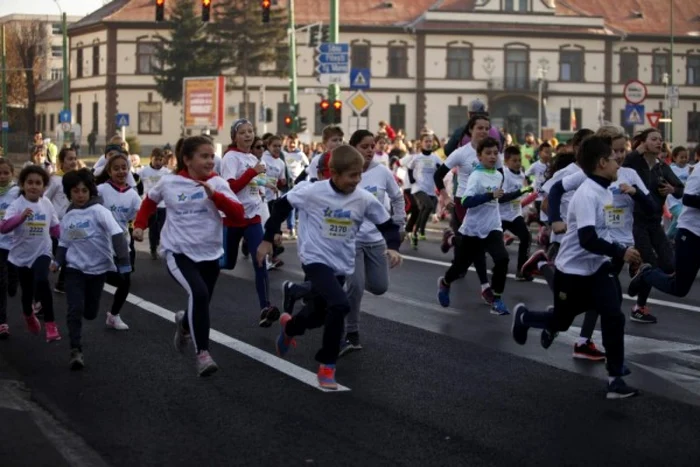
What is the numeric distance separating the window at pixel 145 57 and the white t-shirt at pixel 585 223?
82274 mm

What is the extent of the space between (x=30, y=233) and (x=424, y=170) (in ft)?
39.2

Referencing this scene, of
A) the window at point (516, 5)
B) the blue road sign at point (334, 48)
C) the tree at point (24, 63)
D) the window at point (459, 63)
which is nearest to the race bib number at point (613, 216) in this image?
the blue road sign at point (334, 48)

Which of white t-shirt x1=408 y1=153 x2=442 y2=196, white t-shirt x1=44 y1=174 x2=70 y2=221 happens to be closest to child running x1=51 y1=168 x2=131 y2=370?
white t-shirt x1=44 y1=174 x2=70 y2=221

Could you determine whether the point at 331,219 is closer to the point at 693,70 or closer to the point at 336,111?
the point at 336,111

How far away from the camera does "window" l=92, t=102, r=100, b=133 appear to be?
91812mm

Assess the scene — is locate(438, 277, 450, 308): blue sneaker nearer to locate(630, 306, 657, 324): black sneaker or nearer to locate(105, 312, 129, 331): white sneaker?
locate(630, 306, 657, 324): black sneaker

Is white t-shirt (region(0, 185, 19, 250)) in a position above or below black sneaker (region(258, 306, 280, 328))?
above

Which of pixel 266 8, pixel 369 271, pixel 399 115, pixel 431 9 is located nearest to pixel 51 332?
pixel 369 271

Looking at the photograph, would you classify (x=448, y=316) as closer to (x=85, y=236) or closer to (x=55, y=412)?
(x=85, y=236)

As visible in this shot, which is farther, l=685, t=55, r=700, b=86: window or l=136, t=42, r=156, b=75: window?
l=685, t=55, r=700, b=86: window

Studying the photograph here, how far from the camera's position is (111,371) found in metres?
9.50

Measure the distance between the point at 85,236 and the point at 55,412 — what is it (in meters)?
2.39

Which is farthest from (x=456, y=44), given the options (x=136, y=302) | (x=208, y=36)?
(x=136, y=302)

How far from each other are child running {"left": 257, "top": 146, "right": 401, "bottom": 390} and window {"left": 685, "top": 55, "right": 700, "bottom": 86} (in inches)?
3362
